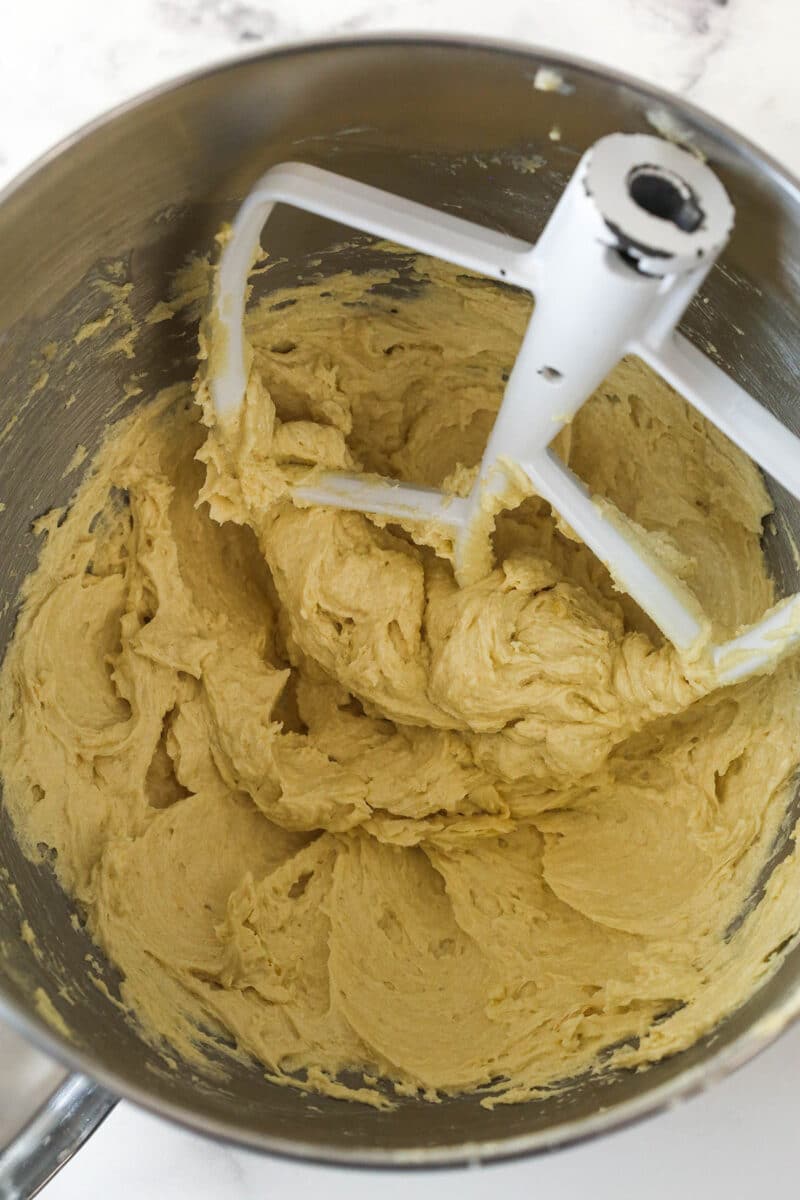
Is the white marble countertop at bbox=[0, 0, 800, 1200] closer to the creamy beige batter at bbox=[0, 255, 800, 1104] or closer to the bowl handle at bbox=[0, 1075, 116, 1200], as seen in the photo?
the creamy beige batter at bbox=[0, 255, 800, 1104]

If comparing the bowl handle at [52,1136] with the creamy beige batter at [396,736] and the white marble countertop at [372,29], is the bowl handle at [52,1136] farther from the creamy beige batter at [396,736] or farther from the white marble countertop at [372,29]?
the white marble countertop at [372,29]

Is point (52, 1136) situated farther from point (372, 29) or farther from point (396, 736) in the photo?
point (372, 29)

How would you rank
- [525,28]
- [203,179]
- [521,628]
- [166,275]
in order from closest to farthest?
[203,179]
[166,275]
[521,628]
[525,28]

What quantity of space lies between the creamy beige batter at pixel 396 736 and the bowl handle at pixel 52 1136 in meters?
0.11

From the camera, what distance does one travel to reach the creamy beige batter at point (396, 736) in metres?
1.17

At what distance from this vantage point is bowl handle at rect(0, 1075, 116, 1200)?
3.23ft

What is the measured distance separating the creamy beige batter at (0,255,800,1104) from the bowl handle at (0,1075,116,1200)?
0.11m

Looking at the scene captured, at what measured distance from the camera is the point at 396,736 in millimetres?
1421

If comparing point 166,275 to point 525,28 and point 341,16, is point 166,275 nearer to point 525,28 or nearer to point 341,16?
point 341,16

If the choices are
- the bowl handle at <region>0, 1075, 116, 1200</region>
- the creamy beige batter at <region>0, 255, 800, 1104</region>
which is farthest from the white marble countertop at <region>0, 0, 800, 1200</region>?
the bowl handle at <region>0, 1075, 116, 1200</region>

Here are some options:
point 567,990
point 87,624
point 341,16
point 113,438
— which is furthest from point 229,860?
point 341,16

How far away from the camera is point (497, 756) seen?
4.37 feet

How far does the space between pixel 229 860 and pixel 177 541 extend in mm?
456

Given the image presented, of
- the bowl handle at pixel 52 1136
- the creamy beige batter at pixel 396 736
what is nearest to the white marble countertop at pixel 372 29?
the creamy beige batter at pixel 396 736
